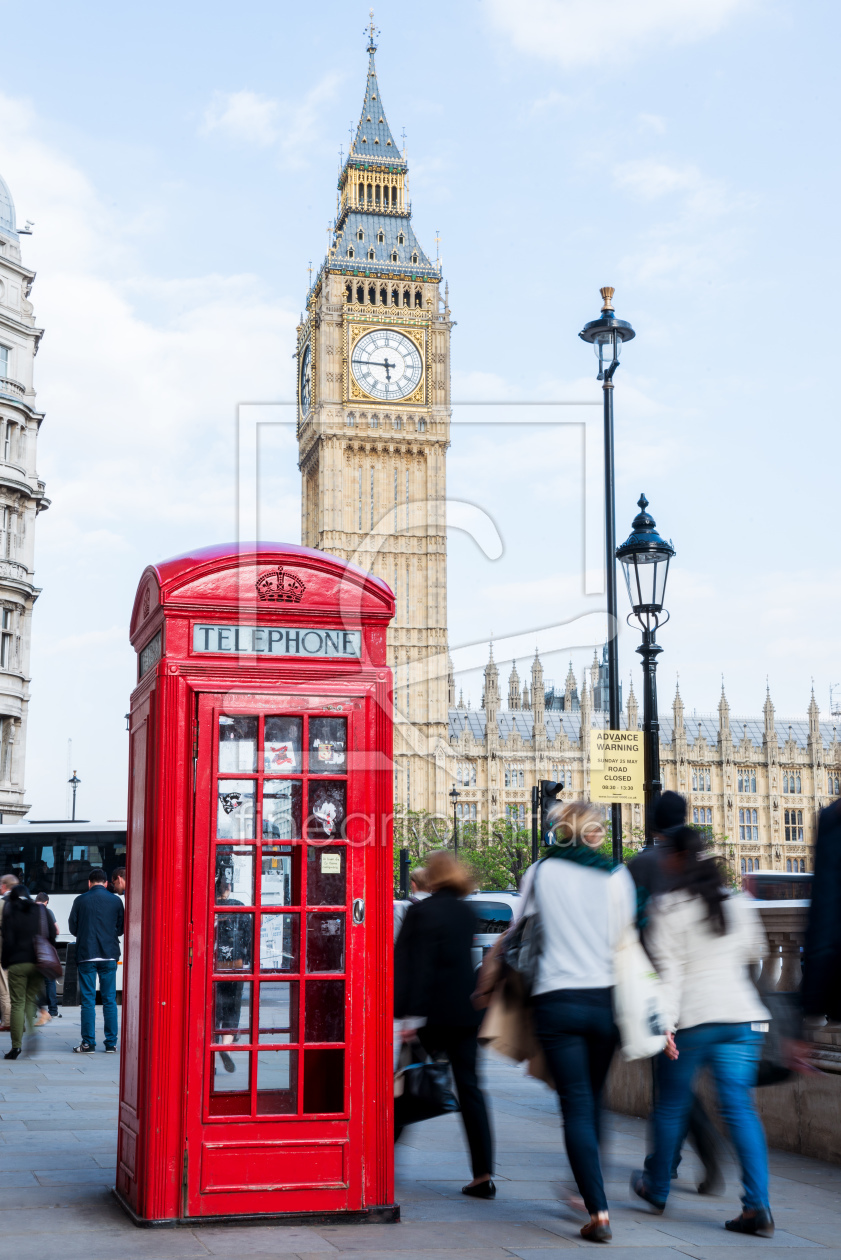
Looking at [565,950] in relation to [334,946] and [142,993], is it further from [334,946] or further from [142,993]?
[142,993]

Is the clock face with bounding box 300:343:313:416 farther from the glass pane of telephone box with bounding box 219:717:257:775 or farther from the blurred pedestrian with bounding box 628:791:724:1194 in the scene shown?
the glass pane of telephone box with bounding box 219:717:257:775

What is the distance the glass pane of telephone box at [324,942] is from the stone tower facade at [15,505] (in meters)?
28.9

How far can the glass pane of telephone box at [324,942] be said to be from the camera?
512cm

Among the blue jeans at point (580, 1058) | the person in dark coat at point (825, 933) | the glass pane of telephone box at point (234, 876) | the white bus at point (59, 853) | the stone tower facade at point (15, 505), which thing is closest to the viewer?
the person in dark coat at point (825, 933)

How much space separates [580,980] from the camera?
5.04 meters

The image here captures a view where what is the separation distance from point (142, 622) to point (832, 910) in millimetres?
3140

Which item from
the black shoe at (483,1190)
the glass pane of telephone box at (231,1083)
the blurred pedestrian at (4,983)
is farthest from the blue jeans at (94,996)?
the glass pane of telephone box at (231,1083)

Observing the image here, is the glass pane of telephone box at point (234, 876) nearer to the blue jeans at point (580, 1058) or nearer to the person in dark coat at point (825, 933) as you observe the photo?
the blue jeans at point (580, 1058)

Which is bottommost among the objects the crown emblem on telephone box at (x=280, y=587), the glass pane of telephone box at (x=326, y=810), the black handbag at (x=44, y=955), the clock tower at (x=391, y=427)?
the black handbag at (x=44, y=955)

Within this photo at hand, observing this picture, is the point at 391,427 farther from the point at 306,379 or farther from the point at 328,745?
the point at 328,745

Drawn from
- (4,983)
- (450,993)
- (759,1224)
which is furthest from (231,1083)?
(4,983)

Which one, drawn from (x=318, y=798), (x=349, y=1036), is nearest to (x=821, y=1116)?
(x=349, y=1036)

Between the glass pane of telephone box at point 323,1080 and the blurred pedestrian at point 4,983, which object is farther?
the blurred pedestrian at point 4,983

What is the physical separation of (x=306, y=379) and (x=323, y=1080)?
73.4 metres
